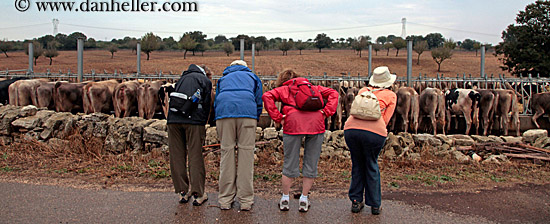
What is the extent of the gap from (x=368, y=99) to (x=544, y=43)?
30148 millimetres

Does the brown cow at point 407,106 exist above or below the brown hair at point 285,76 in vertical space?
below

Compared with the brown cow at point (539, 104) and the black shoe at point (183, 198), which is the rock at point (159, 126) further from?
the brown cow at point (539, 104)

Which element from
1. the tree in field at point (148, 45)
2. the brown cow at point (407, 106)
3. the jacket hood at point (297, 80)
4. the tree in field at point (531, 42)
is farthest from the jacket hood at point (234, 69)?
the tree in field at point (148, 45)

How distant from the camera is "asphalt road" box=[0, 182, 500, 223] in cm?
511

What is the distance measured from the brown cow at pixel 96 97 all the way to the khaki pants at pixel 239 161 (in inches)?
318

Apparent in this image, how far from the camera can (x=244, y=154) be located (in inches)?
220

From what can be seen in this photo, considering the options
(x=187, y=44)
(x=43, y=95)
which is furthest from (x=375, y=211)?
(x=187, y=44)

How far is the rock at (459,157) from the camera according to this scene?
28.0 feet

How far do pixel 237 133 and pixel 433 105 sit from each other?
26.5 feet

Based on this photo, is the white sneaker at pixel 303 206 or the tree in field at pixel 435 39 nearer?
the white sneaker at pixel 303 206

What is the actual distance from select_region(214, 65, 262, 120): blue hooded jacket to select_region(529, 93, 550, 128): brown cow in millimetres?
10029

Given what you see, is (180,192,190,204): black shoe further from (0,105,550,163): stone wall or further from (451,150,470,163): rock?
(451,150,470,163): rock

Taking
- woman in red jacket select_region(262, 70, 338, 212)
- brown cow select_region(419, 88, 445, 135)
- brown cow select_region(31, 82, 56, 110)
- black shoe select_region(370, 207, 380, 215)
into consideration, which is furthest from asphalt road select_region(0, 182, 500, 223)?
brown cow select_region(31, 82, 56, 110)

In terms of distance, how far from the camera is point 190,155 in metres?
5.82
